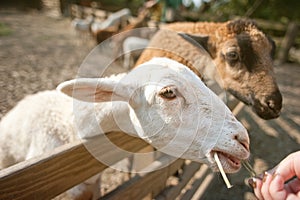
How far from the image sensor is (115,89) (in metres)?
1.42

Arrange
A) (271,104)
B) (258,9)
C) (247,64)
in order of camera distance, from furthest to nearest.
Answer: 1. (258,9)
2. (247,64)
3. (271,104)

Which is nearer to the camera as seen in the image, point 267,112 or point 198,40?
point 267,112

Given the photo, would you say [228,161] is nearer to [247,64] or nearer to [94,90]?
[94,90]

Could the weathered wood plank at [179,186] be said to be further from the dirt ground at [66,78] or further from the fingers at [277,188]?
the fingers at [277,188]

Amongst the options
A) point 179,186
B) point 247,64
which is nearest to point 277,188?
point 179,186

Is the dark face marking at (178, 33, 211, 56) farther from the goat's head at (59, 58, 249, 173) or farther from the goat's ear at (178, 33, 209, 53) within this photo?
the goat's head at (59, 58, 249, 173)

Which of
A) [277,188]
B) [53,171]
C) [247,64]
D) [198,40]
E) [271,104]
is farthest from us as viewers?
[198,40]

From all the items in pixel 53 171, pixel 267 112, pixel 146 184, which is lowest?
pixel 146 184

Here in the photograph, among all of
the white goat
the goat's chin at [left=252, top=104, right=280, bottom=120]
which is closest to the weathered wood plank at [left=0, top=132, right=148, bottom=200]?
the white goat

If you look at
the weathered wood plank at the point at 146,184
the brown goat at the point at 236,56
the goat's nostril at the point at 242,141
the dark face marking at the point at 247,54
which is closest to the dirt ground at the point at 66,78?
the weathered wood plank at the point at 146,184

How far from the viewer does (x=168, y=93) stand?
4.51 feet

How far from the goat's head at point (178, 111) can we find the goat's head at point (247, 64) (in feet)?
3.82

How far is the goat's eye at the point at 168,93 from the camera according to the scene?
1.36m

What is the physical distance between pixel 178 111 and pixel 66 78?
379 cm
